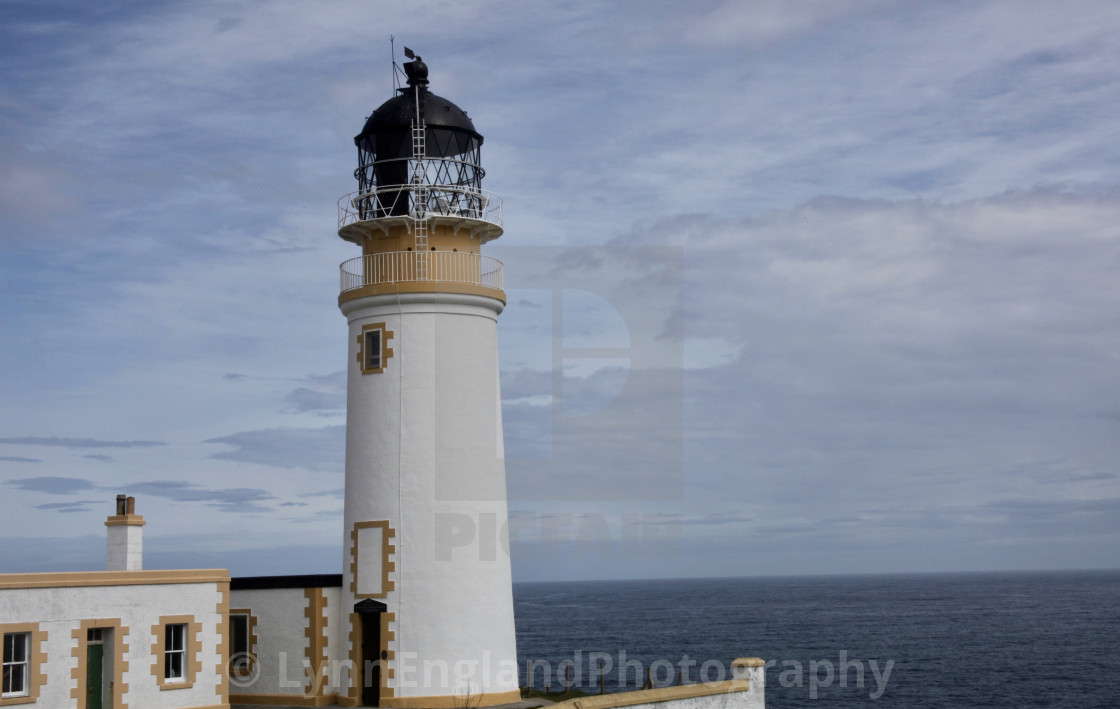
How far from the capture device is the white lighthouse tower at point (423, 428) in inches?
889

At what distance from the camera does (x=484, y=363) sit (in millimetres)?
23797

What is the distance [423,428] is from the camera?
907 inches

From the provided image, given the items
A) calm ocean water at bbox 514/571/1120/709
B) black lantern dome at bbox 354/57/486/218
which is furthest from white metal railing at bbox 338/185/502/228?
calm ocean water at bbox 514/571/1120/709

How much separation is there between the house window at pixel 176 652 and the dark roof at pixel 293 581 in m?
3.20

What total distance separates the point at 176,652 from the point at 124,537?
2479mm

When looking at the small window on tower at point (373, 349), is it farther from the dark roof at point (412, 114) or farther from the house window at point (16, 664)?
the house window at point (16, 664)

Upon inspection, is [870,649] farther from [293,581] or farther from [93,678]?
[93,678]

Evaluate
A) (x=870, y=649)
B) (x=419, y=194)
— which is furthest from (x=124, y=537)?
(x=870, y=649)

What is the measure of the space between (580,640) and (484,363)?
222 ft

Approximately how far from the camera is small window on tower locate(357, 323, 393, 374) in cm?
2347

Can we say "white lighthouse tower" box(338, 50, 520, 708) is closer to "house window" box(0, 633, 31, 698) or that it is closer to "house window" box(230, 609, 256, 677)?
"house window" box(230, 609, 256, 677)

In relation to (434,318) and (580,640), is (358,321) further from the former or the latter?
(580,640)

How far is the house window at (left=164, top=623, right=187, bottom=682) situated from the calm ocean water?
32691mm

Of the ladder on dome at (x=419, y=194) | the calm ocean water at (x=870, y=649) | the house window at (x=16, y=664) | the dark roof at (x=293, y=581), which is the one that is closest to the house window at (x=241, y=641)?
the dark roof at (x=293, y=581)
